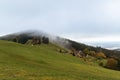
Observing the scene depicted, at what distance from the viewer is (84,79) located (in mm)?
49969

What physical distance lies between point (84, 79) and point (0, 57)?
98.8 feet

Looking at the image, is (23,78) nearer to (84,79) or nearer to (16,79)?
(16,79)

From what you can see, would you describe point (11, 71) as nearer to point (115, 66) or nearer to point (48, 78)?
point (48, 78)

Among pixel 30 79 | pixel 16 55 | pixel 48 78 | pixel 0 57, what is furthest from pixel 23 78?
pixel 16 55

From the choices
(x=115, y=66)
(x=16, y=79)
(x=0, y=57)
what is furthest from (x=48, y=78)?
(x=115, y=66)

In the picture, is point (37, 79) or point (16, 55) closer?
point (37, 79)

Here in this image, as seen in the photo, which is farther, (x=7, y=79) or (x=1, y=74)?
(x=1, y=74)

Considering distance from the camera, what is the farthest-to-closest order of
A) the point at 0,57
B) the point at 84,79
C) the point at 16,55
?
the point at 16,55, the point at 0,57, the point at 84,79

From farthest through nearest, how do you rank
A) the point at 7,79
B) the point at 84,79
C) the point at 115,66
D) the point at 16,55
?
the point at 115,66 < the point at 16,55 < the point at 84,79 < the point at 7,79

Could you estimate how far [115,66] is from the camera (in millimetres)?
180375

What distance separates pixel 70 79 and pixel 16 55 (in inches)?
1479

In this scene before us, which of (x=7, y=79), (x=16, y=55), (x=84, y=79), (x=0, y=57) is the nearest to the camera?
(x=7, y=79)

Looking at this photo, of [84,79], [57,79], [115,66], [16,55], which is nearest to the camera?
[57,79]

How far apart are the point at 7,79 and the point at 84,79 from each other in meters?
14.3
